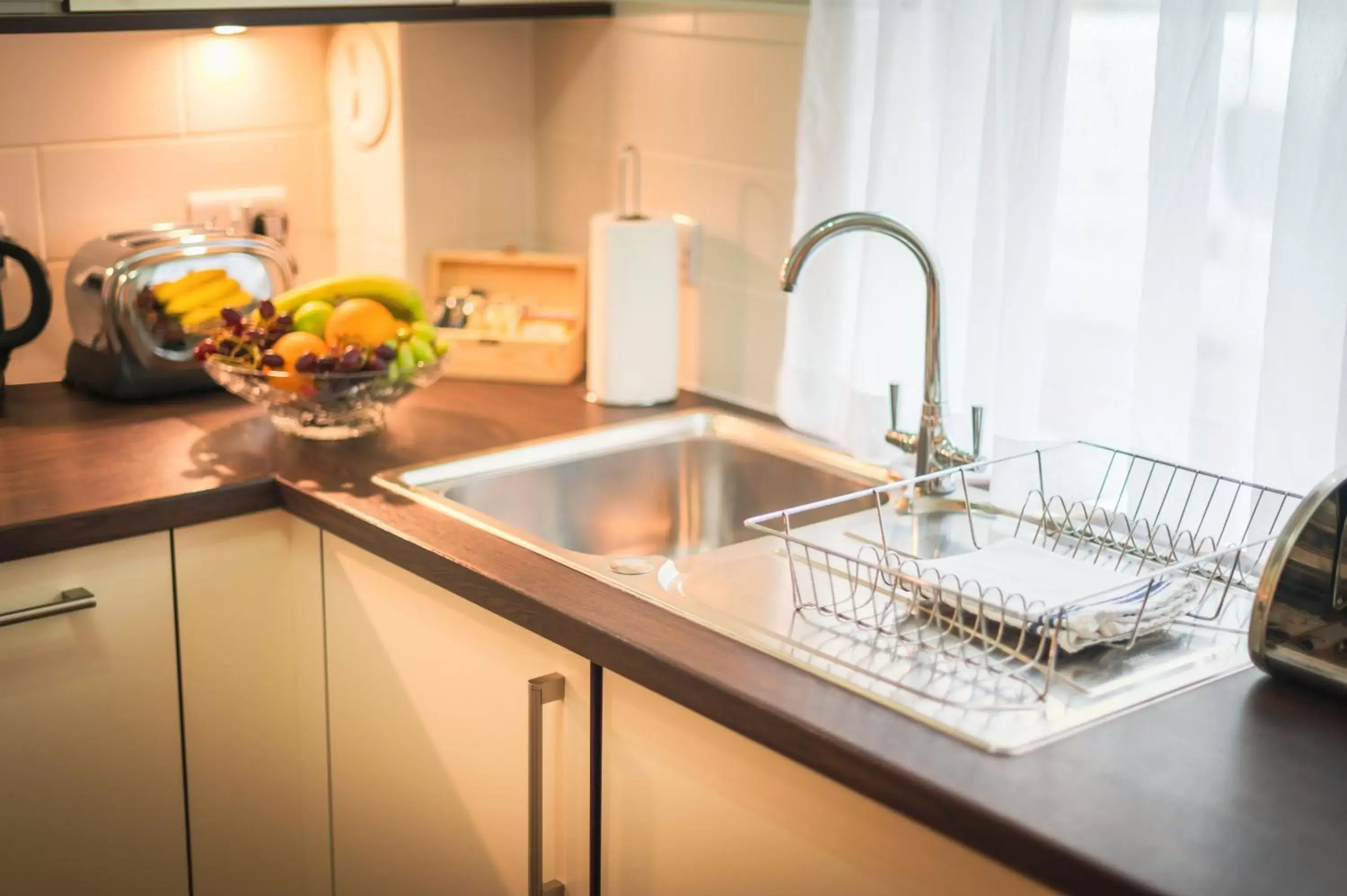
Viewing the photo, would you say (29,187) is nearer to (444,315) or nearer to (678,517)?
(444,315)

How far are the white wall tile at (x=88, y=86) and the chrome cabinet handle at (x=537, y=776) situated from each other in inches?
43.8

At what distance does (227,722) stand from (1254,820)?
1.16 meters

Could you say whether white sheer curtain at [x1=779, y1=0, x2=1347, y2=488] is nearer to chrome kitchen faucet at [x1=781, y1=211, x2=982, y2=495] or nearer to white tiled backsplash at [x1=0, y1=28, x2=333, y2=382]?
chrome kitchen faucet at [x1=781, y1=211, x2=982, y2=495]

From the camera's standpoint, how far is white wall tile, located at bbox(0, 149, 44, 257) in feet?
6.55

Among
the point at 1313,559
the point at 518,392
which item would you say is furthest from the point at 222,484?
the point at 1313,559

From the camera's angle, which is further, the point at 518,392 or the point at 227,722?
the point at 518,392

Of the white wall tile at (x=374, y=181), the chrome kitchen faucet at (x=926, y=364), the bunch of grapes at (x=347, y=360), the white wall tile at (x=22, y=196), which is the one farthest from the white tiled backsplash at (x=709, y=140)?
the white wall tile at (x=22, y=196)

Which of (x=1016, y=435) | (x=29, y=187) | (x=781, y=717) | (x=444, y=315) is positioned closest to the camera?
(x=781, y=717)

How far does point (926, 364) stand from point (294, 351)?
0.74 m

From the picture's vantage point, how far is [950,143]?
163 cm

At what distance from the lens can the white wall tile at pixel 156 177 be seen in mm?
2047

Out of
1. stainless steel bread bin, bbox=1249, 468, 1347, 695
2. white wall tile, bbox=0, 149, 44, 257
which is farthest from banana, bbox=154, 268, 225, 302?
stainless steel bread bin, bbox=1249, 468, 1347, 695

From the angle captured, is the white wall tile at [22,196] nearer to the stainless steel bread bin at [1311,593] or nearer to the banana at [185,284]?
the banana at [185,284]

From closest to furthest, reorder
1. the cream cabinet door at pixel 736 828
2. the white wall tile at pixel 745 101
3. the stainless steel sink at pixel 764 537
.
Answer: the cream cabinet door at pixel 736 828 → the stainless steel sink at pixel 764 537 → the white wall tile at pixel 745 101
